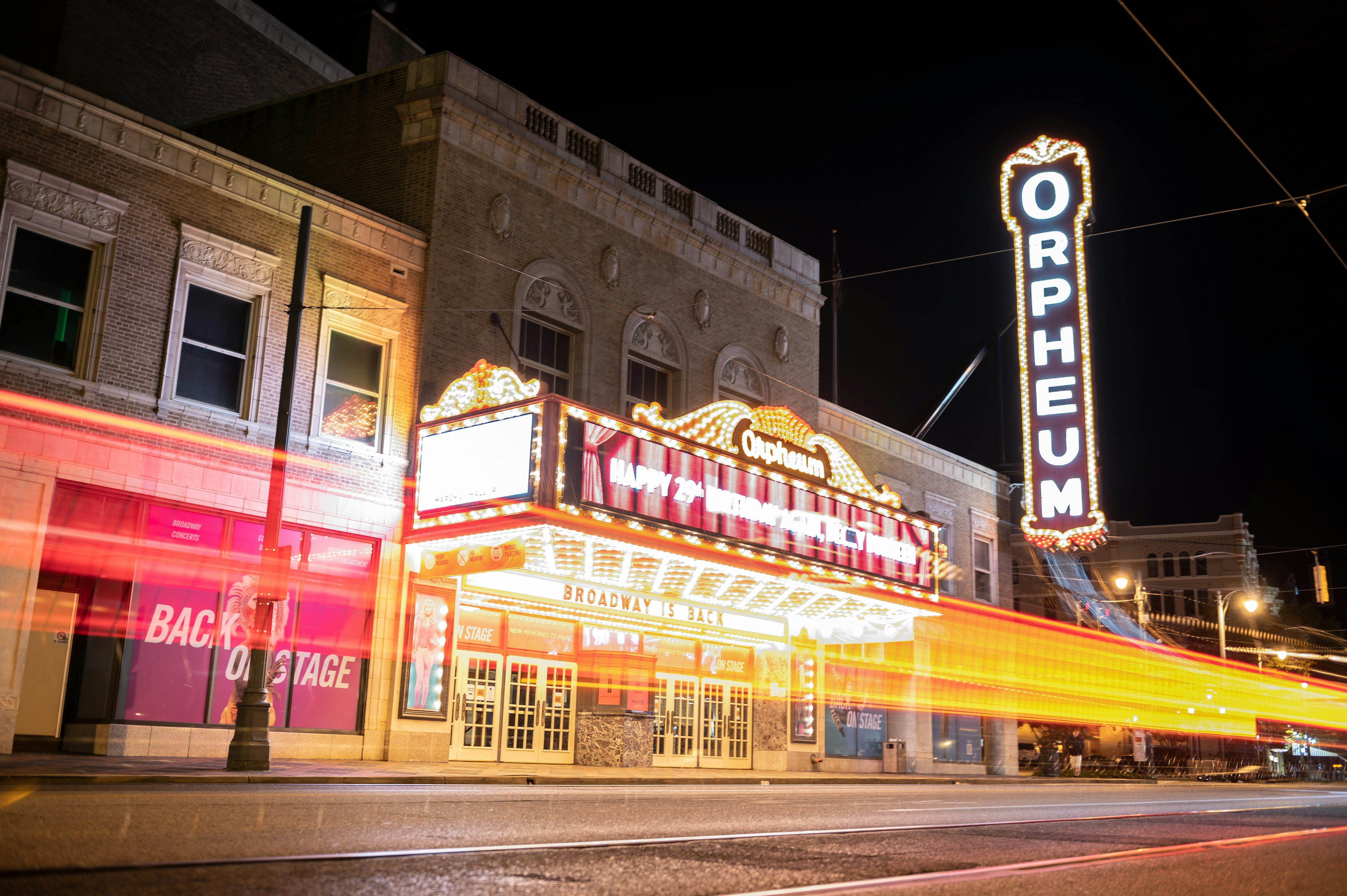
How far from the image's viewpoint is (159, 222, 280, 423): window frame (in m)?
16.8

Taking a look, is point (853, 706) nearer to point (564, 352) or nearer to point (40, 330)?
point (564, 352)

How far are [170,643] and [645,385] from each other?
11.9 metres

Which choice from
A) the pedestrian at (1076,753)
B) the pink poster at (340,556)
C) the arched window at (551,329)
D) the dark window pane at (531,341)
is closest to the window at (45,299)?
the pink poster at (340,556)

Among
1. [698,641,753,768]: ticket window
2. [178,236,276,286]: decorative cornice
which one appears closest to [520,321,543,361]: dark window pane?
[178,236,276,286]: decorative cornice

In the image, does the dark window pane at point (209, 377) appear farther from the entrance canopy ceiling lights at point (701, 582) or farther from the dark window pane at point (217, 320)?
the entrance canopy ceiling lights at point (701, 582)

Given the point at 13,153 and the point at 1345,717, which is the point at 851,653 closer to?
the point at 13,153

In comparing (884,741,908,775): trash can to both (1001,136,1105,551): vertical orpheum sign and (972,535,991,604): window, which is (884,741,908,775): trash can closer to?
(972,535,991,604): window

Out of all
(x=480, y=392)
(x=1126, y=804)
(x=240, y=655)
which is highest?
(x=480, y=392)

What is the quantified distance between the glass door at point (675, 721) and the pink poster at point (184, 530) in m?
10.7

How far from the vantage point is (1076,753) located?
39812mm

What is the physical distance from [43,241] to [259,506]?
4.91 m

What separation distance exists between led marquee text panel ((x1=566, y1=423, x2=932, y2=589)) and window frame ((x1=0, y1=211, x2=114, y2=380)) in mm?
7130

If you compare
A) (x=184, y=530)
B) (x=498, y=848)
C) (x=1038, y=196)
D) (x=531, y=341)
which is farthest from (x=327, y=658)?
(x=1038, y=196)

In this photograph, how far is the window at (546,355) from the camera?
72.7 ft
